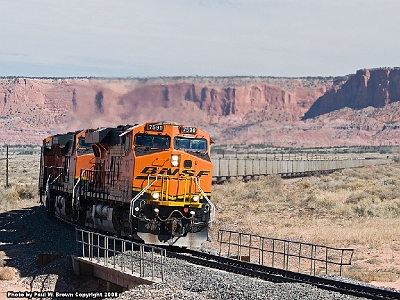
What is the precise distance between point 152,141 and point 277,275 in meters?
6.36

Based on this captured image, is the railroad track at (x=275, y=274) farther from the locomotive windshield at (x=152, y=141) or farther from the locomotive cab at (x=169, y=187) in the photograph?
the locomotive windshield at (x=152, y=141)

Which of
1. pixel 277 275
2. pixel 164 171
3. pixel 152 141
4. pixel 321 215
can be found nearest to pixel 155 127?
pixel 152 141

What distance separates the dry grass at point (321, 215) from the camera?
1049 inches

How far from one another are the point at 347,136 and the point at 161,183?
176978 millimetres

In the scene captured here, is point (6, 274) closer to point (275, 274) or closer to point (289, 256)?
point (275, 274)

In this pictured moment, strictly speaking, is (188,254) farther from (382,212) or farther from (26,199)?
(26,199)

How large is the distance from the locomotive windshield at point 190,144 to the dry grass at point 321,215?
19.7ft

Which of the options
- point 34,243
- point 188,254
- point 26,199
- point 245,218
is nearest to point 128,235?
point 188,254

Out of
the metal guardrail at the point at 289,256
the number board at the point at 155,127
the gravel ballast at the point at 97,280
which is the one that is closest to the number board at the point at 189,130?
the number board at the point at 155,127

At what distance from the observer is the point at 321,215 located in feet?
115

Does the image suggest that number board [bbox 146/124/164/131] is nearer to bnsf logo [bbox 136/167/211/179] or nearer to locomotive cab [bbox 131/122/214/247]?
locomotive cab [bbox 131/122/214/247]

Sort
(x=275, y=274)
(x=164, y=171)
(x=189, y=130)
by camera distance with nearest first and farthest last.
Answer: (x=275, y=274)
(x=164, y=171)
(x=189, y=130)

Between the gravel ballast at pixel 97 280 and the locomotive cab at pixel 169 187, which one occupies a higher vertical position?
the locomotive cab at pixel 169 187

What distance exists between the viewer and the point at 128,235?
854 inches
